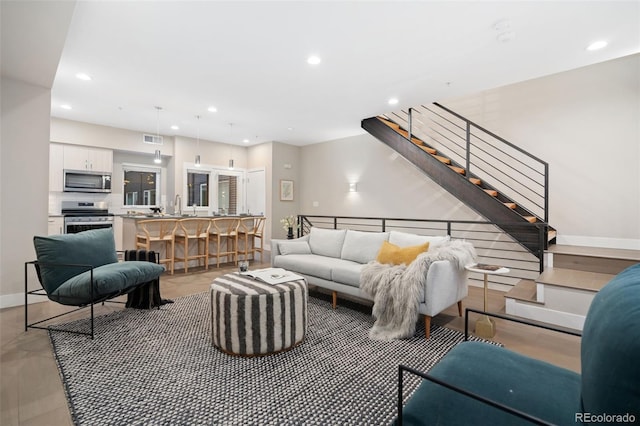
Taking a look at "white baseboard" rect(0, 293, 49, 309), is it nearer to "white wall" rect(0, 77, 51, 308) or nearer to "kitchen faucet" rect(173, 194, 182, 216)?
"white wall" rect(0, 77, 51, 308)

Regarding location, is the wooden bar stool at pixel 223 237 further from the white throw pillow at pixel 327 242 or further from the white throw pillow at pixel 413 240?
the white throw pillow at pixel 413 240

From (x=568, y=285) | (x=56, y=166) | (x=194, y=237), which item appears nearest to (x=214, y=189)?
(x=194, y=237)

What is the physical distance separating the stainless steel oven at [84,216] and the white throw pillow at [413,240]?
18.9 ft

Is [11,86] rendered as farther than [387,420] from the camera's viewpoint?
Yes

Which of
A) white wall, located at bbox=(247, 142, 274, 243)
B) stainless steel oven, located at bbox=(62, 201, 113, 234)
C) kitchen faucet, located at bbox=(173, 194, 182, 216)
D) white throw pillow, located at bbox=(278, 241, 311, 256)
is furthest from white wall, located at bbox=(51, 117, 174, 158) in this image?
white throw pillow, located at bbox=(278, 241, 311, 256)

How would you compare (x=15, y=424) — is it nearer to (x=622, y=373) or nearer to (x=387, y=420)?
(x=387, y=420)

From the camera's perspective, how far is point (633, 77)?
354 cm

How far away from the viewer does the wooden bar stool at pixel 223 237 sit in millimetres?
5523

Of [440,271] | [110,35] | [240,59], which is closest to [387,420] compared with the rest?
[440,271]

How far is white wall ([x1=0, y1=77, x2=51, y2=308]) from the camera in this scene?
340 centimetres

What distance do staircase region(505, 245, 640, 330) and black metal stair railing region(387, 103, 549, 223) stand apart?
66 centimetres

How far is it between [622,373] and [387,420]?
125 cm

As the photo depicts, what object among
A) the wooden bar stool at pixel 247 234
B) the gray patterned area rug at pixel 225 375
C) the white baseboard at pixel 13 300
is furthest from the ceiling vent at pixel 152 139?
the gray patterned area rug at pixel 225 375

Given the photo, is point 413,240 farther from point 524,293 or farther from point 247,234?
point 247,234
